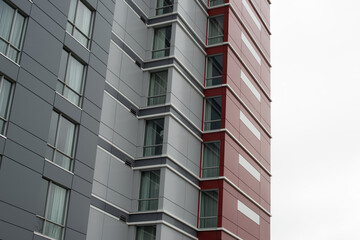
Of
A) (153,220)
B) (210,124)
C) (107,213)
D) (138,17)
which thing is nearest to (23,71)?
(107,213)

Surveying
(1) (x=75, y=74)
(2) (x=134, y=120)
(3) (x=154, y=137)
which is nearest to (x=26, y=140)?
(1) (x=75, y=74)

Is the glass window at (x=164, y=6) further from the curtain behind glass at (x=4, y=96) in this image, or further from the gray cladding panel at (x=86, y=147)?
the curtain behind glass at (x=4, y=96)

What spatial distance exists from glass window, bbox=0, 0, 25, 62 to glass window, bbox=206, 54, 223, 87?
21.6m

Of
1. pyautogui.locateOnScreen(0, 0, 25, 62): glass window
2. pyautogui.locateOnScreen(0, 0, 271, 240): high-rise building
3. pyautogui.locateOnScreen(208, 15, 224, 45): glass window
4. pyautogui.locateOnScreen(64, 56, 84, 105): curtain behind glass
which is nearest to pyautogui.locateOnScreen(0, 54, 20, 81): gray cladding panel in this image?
pyautogui.locateOnScreen(0, 0, 271, 240): high-rise building

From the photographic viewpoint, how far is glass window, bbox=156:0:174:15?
1849 inches

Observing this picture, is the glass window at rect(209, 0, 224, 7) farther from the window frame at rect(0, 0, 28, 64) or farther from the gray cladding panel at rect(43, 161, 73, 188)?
the gray cladding panel at rect(43, 161, 73, 188)

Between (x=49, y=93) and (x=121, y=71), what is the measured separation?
11.1 m

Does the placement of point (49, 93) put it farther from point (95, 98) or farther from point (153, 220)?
point (153, 220)

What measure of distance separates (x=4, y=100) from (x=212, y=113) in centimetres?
2246

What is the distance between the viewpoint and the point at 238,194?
154ft

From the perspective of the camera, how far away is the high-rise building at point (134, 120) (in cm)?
2927

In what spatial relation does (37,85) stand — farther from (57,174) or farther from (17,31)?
(57,174)

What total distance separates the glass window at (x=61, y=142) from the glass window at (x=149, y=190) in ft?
29.1

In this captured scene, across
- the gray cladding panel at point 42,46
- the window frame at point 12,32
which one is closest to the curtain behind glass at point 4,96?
the window frame at point 12,32
